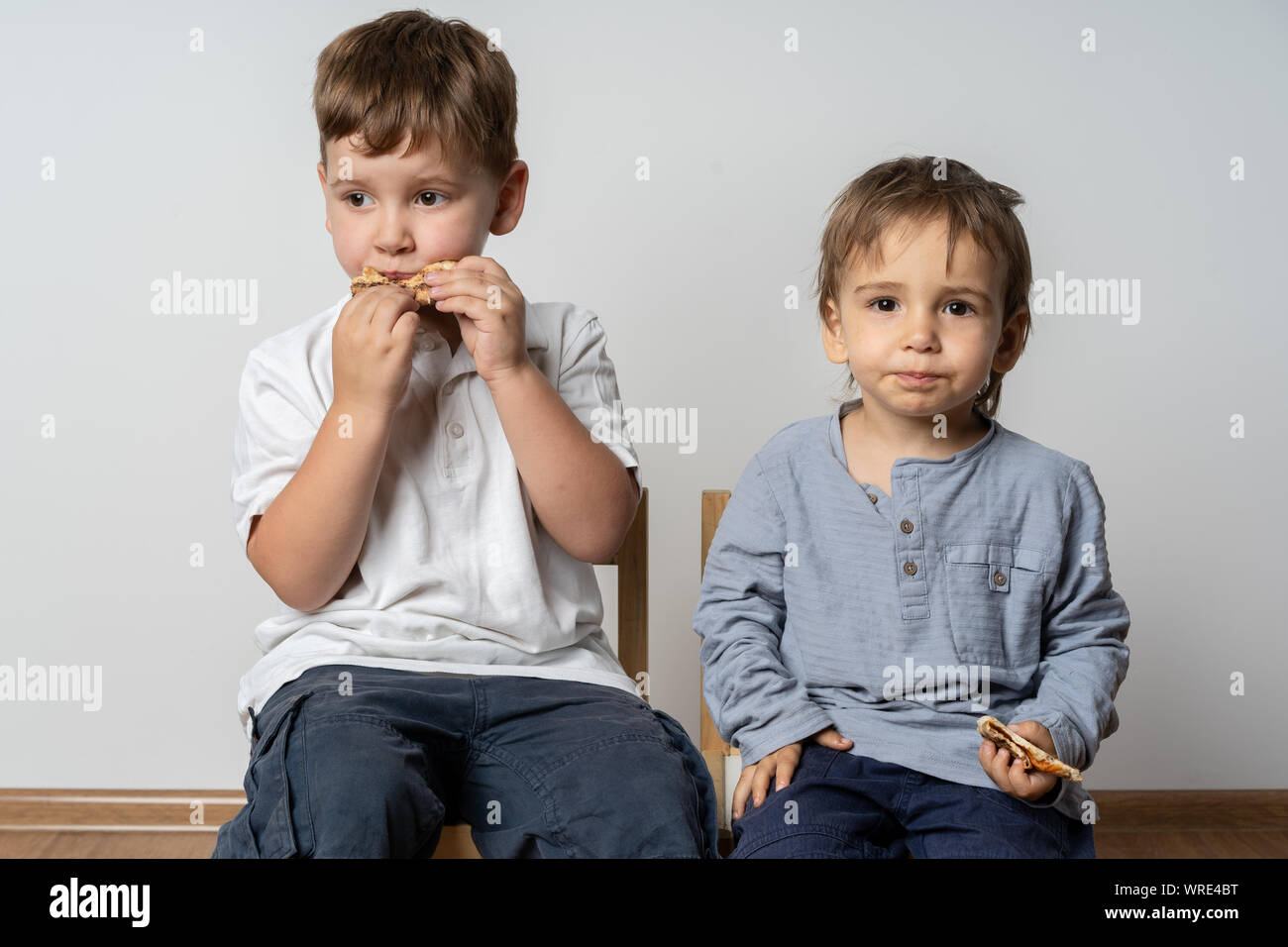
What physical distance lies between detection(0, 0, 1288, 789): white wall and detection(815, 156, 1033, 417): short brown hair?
1.97 feet

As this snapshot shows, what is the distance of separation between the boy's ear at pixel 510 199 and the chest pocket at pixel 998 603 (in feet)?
1.83

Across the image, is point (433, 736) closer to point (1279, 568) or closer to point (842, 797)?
point (842, 797)

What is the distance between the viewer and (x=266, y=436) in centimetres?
126

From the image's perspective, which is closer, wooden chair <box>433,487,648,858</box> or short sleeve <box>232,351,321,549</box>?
short sleeve <box>232,351,321,549</box>

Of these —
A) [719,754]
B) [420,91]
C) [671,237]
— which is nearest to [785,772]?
[719,754]

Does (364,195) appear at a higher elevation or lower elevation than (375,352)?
higher

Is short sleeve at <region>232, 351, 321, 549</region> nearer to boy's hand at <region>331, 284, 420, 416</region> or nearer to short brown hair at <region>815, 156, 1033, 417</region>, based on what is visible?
boy's hand at <region>331, 284, 420, 416</region>

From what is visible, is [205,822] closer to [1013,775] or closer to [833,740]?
[833,740]

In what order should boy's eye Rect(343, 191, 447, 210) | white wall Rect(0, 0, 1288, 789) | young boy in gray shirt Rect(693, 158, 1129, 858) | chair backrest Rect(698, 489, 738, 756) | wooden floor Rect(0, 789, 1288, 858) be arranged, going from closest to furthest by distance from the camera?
young boy in gray shirt Rect(693, 158, 1129, 858) → boy's eye Rect(343, 191, 447, 210) → chair backrest Rect(698, 489, 738, 756) → white wall Rect(0, 0, 1288, 789) → wooden floor Rect(0, 789, 1288, 858)

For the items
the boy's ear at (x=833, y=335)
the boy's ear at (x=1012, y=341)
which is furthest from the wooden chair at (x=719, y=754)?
the boy's ear at (x=1012, y=341)

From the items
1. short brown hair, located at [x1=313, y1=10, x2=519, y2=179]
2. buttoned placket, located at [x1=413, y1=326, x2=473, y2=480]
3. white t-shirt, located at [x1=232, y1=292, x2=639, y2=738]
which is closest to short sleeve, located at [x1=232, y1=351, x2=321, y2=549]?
white t-shirt, located at [x1=232, y1=292, x2=639, y2=738]

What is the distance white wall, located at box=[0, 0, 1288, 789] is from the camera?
1.83 meters

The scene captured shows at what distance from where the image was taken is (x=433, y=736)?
3.69 ft

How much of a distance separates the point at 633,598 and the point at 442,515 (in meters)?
0.27
